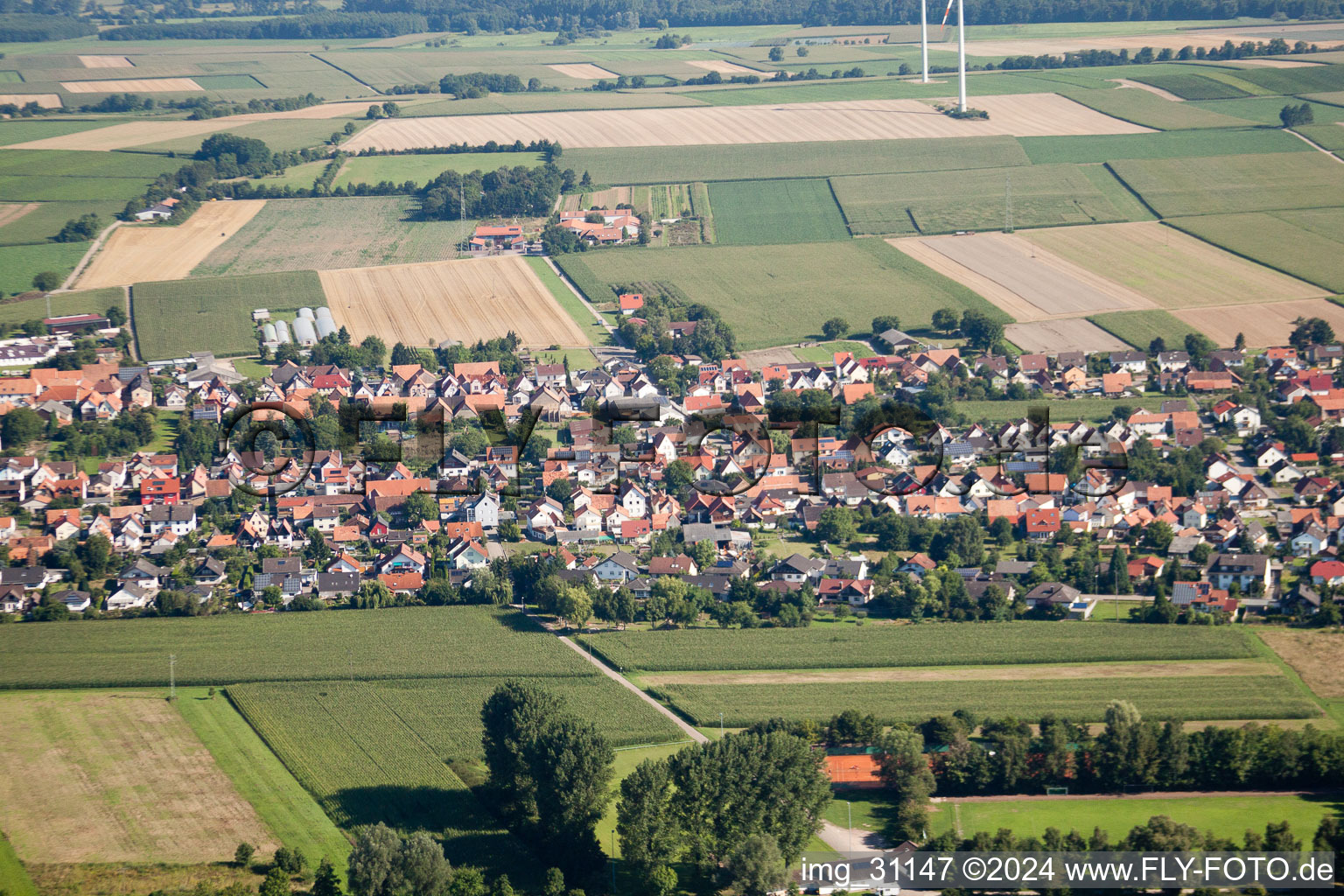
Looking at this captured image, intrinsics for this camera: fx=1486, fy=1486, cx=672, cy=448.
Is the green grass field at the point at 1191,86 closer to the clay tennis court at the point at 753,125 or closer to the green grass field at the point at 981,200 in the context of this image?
the clay tennis court at the point at 753,125

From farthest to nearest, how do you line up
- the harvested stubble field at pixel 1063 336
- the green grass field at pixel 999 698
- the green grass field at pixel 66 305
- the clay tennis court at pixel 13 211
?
the clay tennis court at pixel 13 211
the green grass field at pixel 66 305
the harvested stubble field at pixel 1063 336
the green grass field at pixel 999 698

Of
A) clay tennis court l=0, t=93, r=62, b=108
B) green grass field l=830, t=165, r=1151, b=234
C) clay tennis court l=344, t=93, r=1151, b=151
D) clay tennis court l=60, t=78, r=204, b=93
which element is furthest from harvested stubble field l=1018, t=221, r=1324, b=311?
clay tennis court l=0, t=93, r=62, b=108

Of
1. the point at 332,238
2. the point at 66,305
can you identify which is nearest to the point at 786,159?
the point at 332,238

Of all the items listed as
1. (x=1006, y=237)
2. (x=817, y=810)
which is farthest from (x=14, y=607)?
(x=1006, y=237)

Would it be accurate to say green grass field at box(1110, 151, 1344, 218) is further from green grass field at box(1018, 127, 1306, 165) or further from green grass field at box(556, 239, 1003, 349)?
green grass field at box(556, 239, 1003, 349)

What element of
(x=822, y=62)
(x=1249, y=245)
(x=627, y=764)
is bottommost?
(x=627, y=764)

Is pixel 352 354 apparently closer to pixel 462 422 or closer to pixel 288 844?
pixel 462 422

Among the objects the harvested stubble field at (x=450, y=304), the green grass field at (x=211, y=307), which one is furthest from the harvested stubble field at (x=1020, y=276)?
the green grass field at (x=211, y=307)

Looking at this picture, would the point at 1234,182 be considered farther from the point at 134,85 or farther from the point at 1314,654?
the point at 134,85
